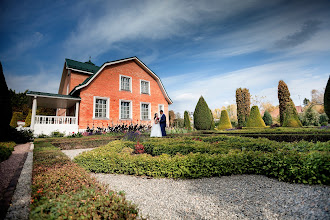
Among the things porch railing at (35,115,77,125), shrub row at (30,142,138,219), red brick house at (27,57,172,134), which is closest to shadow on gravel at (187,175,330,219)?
shrub row at (30,142,138,219)

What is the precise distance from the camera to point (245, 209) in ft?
→ 7.31

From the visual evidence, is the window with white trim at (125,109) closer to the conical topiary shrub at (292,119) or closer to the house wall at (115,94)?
the house wall at (115,94)

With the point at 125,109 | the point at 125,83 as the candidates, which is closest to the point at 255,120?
the point at 125,109

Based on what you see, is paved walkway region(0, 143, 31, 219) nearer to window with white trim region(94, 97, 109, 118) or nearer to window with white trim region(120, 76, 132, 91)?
window with white trim region(94, 97, 109, 118)

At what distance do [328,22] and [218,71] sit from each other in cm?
544

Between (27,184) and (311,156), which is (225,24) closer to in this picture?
(311,156)

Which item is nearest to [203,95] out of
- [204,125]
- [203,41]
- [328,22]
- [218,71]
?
[204,125]

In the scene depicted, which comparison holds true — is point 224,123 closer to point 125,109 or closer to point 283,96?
point 283,96

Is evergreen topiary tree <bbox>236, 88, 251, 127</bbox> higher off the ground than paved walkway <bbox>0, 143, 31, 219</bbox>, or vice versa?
evergreen topiary tree <bbox>236, 88, 251, 127</bbox>

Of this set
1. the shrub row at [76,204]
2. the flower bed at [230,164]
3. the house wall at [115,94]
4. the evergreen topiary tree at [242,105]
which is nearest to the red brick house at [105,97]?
the house wall at [115,94]

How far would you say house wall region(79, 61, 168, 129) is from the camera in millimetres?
13195

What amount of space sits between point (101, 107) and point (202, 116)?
1075 cm

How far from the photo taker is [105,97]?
14203mm

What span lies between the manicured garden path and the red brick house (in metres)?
11.4
